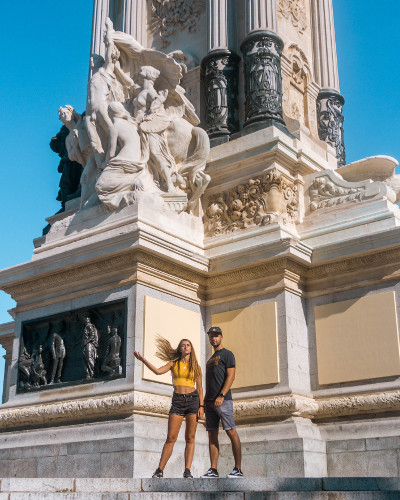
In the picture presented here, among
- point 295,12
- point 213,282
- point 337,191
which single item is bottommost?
point 213,282

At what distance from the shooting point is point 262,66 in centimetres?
1487

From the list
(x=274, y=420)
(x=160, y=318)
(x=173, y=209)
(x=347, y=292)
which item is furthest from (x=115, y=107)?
(x=274, y=420)

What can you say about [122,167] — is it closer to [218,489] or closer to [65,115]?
[65,115]

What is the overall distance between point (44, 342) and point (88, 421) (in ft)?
6.40

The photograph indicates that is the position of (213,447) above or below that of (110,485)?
above

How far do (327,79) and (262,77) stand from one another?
3.74m

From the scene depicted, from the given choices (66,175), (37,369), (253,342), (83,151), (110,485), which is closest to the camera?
(110,485)

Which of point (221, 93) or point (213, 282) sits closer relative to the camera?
point (213, 282)

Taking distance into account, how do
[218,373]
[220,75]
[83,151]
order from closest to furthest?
[218,373] → [83,151] → [220,75]

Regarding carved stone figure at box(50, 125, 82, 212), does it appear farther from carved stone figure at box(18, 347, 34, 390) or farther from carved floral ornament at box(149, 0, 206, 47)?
carved stone figure at box(18, 347, 34, 390)

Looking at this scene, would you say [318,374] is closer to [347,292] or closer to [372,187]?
[347,292]

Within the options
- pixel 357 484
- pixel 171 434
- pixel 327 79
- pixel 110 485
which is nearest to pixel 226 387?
pixel 171 434

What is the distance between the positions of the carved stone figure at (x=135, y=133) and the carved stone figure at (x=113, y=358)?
239 centimetres

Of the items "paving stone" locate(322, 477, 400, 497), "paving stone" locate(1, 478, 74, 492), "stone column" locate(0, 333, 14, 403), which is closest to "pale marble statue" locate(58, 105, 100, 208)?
"paving stone" locate(1, 478, 74, 492)
